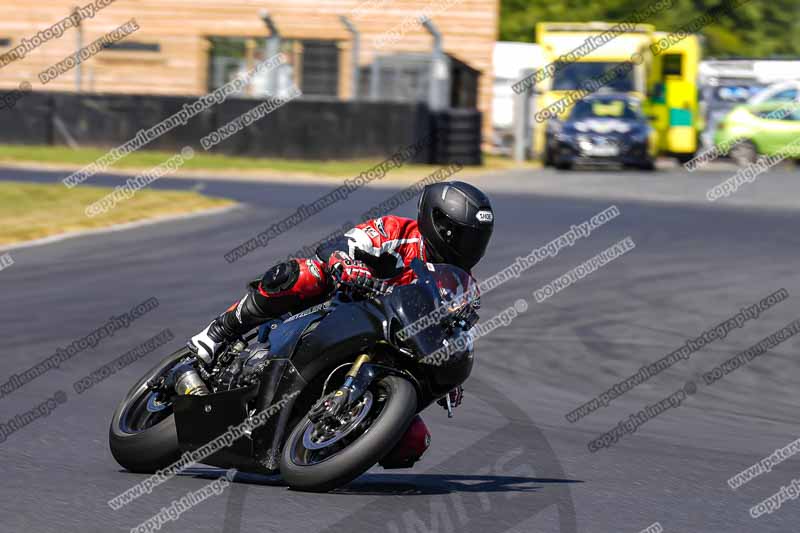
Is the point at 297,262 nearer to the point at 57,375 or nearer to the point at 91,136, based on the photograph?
the point at 57,375

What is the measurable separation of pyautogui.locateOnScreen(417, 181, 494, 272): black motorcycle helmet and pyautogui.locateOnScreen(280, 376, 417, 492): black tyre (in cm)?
58

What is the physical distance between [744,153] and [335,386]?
28.8m

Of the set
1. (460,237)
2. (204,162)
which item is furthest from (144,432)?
(204,162)

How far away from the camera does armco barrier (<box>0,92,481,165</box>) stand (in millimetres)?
29500

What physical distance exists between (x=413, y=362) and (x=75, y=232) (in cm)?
1148

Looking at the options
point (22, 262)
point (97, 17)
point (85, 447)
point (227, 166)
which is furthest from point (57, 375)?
point (97, 17)

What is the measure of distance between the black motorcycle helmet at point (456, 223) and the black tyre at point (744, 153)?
28436 millimetres

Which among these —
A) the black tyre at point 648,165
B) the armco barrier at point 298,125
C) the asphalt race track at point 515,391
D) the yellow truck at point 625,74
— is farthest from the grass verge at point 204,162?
the asphalt race track at point 515,391

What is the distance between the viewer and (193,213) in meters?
18.8

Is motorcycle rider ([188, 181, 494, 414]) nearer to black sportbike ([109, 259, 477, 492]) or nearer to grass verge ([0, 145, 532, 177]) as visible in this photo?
black sportbike ([109, 259, 477, 492])

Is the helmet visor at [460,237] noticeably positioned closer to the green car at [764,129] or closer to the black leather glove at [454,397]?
the black leather glove at [454,397]

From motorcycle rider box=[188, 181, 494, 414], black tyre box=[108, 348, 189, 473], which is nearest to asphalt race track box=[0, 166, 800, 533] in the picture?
black tyre box=[108, 348, 189, 473]

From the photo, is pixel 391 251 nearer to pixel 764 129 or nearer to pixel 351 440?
pixel 351 440

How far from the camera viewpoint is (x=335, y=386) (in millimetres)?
5844
